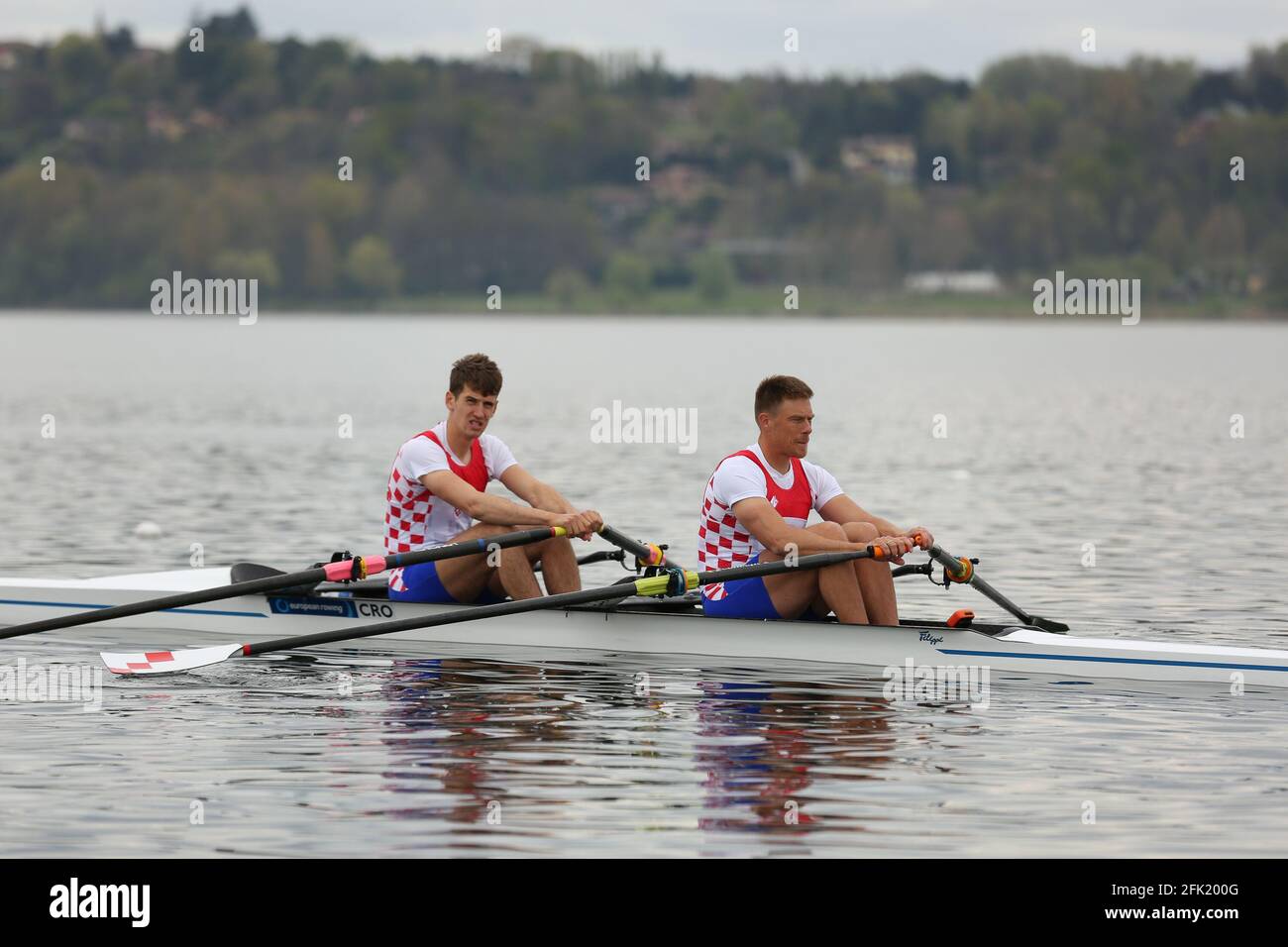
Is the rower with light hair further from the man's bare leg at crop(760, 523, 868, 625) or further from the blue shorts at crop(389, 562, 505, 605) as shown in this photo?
the blue shorts at crop(389, 562, 505, 605)

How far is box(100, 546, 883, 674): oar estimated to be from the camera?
1117 cm

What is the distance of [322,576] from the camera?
11547 mm

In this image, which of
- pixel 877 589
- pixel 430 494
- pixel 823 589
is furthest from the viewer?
pixel 430 494

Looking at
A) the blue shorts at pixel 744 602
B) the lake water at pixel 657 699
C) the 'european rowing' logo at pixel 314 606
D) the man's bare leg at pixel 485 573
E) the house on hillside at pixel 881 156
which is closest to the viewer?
the lake water at pixel 657 699

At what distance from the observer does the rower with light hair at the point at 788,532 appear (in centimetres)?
1103

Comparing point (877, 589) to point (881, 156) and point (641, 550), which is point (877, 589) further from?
point (881, 156)

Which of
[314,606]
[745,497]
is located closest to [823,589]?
[745,497]

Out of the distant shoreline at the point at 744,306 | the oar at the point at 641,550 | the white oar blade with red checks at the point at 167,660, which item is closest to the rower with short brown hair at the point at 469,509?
the oar at the point at 641,550

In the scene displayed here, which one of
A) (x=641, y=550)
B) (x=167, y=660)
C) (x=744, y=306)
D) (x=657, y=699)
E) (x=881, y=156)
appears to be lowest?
(x=657, y=699)

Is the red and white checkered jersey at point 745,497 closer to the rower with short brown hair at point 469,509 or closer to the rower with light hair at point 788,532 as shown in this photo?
the rower with light hair at point 788,532

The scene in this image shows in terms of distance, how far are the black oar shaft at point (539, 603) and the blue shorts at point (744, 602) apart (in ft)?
0.69

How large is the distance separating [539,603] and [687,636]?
99 centimetres
